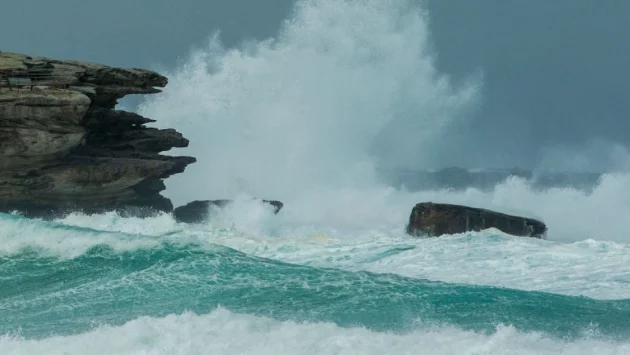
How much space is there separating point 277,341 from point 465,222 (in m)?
12.4

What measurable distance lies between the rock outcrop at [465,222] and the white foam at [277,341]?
10.9 meters

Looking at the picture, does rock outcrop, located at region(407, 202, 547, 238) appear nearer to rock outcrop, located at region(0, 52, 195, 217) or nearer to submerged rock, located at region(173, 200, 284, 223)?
submerged rock, located at region(173, 200, 284, 223)

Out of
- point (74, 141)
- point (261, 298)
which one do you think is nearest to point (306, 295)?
point (261, 298)

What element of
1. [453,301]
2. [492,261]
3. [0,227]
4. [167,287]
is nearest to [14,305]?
[167,287]

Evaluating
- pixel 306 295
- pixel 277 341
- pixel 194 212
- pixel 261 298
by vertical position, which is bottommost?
pixel 277 341

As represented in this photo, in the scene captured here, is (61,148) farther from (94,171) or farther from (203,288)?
(203,288)

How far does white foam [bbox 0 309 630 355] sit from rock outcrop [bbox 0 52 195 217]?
13.3m

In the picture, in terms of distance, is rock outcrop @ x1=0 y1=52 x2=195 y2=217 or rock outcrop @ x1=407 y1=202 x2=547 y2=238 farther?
rock outcrop @ x1=0 y1=52 x2=195 y2=217

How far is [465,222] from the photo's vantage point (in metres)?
22.4

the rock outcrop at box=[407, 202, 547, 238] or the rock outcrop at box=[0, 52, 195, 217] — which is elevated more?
the rock outcrop at box=[0, 52, 195, 217]

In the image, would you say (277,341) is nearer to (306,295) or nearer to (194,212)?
(306,295)

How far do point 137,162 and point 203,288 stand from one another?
12530 mm

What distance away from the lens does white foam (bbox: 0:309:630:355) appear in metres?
10.5

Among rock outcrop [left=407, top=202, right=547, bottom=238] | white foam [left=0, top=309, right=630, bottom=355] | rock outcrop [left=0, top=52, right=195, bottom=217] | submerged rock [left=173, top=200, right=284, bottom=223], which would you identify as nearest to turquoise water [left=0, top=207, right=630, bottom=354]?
white foam [left=0, top=309, right=630, bottom=355]
